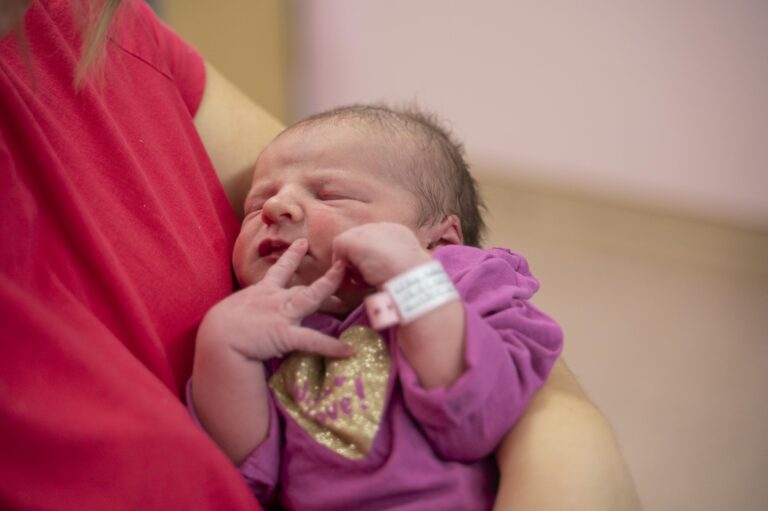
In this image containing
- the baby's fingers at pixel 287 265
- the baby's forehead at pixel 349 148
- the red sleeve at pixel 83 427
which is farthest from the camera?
the baby's forehead at pixel 349 148

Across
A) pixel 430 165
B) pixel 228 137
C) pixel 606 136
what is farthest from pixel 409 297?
pixel 606 136

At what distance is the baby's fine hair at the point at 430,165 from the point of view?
993 millimetres

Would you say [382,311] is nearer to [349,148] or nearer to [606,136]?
[349,148]

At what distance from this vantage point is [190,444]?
637 millimetres

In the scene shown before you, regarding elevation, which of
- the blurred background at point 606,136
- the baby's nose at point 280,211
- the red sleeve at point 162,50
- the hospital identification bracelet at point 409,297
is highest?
the red sleeve at point 162,50

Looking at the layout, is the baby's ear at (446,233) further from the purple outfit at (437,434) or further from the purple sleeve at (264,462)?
the purple sleeve at (264,462)

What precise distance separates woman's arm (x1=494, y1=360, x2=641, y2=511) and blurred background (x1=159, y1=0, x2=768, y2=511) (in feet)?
Answer: 3.61

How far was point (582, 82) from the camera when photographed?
2.78m

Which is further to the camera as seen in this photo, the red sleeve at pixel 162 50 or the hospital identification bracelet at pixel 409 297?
the red sleeve at pixel 162 50

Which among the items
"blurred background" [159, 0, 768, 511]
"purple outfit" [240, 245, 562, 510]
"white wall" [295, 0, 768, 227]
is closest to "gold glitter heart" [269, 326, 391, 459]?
"purple outfit" [240, 245, 562, 510]

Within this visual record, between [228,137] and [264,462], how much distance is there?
0.60m

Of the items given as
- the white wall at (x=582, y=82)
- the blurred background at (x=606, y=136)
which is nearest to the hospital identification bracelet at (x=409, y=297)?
the blurred background at (x=606, y=136)

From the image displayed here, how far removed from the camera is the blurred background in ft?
6.72

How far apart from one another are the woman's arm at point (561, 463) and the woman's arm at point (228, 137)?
1.93 feet
